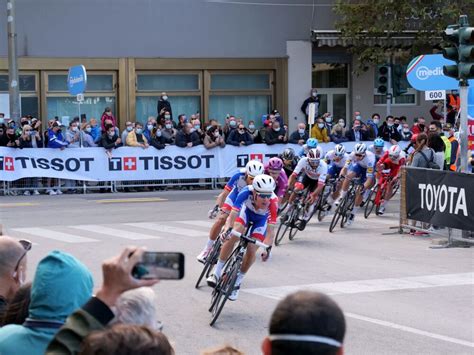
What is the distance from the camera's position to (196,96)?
35156 millimetres

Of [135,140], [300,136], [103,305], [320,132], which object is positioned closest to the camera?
[103,305]

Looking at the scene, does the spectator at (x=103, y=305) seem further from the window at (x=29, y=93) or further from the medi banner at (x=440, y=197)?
the window at (x=29, y=93)

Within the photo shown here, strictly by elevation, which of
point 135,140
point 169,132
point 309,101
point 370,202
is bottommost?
point 370,202

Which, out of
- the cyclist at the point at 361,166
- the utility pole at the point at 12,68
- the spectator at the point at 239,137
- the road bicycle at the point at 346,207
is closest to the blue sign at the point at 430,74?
the cyclist at the point at 361,166

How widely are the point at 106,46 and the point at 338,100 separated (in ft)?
31.8

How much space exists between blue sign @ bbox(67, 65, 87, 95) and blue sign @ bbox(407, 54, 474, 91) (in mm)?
9875

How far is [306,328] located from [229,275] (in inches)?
300

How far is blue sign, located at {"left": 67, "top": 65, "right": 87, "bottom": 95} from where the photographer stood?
1051 inches

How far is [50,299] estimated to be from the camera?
3.89 metres

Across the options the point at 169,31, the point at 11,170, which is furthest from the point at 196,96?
the point at 11,170

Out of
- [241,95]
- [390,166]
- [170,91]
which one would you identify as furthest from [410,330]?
[241,95]

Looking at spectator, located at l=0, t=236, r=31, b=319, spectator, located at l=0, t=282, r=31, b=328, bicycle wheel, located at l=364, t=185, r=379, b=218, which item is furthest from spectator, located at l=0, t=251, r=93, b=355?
bicycle wheel, located at l=364, t=185, r=379, b=218

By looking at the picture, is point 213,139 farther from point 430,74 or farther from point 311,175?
point 311,175

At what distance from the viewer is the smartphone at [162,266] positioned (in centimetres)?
327
